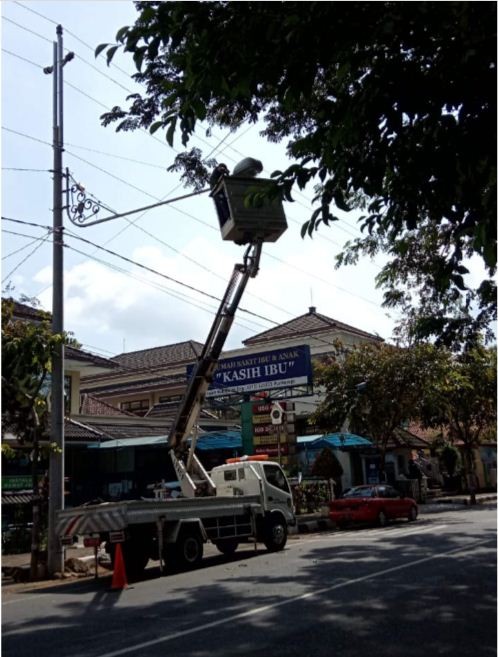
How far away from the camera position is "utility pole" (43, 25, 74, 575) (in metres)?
15.0

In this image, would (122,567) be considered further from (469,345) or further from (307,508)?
(307,508)

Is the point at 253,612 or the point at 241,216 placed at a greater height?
the point at 241,216

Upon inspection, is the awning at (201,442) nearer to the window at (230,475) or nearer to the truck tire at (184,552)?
the window at (230,475)

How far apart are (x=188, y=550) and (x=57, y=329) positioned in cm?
544

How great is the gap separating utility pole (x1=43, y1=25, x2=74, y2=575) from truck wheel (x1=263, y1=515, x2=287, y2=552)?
201 inches

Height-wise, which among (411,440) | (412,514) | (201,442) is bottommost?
(412,514)

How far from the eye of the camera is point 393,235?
8.15 m

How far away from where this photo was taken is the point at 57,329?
15.3 metres

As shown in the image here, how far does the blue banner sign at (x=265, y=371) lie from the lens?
28.9m

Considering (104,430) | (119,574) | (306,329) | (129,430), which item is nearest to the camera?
(119,574)

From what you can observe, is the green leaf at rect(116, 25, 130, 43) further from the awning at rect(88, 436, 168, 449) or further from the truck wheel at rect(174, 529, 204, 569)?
the awning at rect(88, 436, 168, 449)

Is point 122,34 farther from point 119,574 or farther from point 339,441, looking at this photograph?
point 339,441

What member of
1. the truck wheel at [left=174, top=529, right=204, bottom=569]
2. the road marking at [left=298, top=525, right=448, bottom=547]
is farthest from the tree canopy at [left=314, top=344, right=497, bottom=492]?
the truck wheel at [left=174, top=529, right=204, bottom=569]

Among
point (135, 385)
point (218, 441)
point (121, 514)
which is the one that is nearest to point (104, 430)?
point (218, 441)
